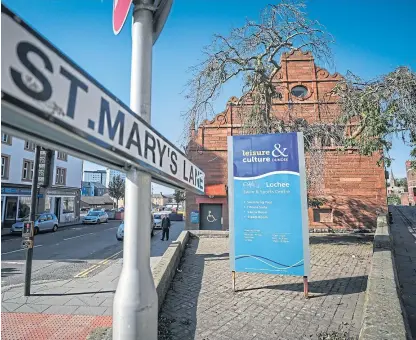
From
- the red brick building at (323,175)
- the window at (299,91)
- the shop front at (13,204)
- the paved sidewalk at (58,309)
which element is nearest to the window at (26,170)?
the shop front at (13,204)

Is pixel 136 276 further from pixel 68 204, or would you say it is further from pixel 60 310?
pixel 68 204

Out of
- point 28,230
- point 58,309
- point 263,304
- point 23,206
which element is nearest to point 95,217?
point 23,206

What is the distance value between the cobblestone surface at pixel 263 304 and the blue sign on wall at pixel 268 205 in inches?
24.3

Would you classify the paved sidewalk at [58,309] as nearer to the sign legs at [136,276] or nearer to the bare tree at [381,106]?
the sign legs at [136,276]

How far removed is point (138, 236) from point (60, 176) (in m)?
36.4

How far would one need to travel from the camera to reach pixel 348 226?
18500 millimetres

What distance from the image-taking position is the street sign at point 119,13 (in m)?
1.98

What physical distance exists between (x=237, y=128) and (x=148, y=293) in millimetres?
19260

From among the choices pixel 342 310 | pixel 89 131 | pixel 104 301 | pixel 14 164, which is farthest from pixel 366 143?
pixel 14 164

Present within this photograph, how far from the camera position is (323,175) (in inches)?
687

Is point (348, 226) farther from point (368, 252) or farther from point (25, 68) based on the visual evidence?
point (25, 68)

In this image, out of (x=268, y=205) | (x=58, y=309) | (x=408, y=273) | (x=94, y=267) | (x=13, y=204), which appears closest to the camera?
(x=268, y=205)

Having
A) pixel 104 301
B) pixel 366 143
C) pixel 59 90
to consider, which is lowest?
pixel 104 301

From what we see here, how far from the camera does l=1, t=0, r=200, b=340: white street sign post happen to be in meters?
0.91
